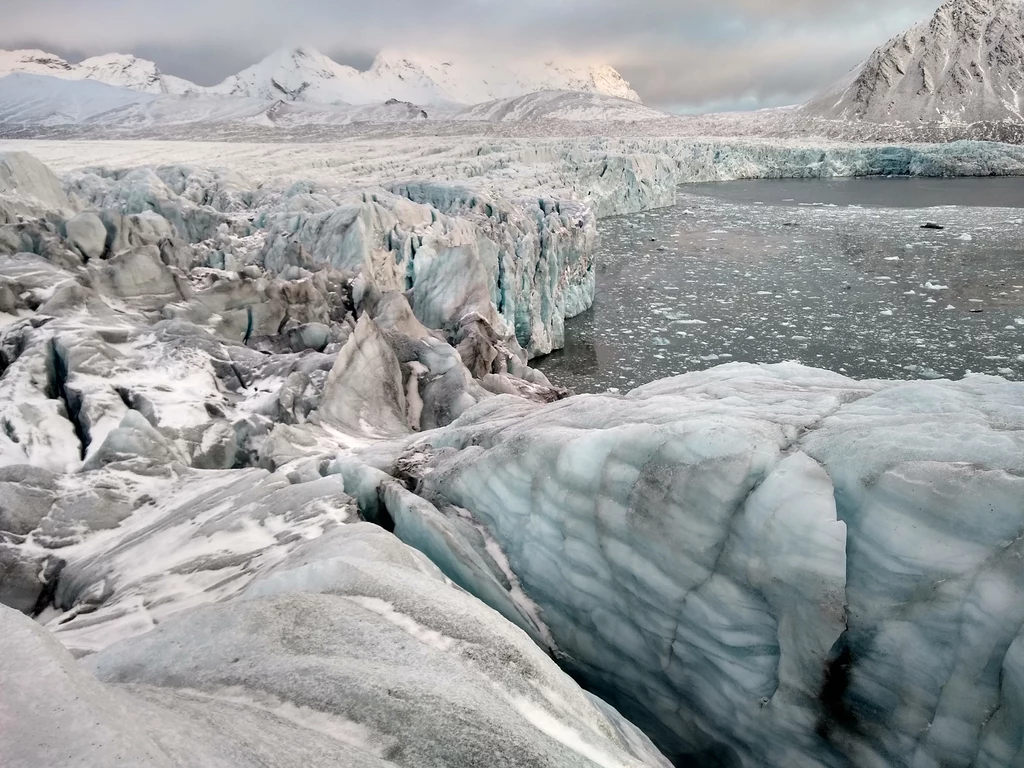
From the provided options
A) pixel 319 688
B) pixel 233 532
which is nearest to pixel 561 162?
pixel 233 532

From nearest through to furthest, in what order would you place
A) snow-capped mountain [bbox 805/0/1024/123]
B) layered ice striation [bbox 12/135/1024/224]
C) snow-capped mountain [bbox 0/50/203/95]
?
layered ice striation [bbox 12/135/1024/224] → snow-capped mountain [bbox 805/0/1024/123] → snow-capped mountain [bbox 0/50/203/95]

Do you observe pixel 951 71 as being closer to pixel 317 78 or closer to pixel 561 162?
pixel 561 162

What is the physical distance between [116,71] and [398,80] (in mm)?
43713

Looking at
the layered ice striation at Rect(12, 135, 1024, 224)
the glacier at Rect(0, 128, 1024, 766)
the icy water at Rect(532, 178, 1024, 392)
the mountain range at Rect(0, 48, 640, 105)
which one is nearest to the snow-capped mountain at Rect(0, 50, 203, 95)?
the mountain range at Rect(0, 48, 640, 105)

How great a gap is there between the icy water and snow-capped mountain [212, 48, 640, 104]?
8169 centimetres

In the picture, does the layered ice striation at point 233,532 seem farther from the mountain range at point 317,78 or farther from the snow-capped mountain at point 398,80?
the snow-capped mountain at point 398,80

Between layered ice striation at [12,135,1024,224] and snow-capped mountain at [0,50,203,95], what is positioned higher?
snow-capped mountain at [0,50,203,95]

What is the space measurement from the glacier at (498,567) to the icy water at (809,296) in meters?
7.20

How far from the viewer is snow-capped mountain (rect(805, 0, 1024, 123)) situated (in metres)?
57.8

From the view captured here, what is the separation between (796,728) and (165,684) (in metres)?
2.32

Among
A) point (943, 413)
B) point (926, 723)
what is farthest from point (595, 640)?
point (943, 413)

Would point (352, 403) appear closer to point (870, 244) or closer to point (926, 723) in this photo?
point (926, 723)

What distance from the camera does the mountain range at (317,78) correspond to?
260ft

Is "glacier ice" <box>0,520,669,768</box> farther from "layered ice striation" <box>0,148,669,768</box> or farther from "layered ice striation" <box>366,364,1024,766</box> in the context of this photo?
"layered ice striation" <box>366,364,1024,766</box>
